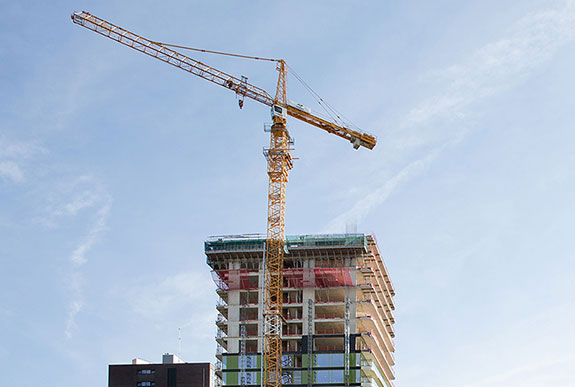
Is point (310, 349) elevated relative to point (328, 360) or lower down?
elevated

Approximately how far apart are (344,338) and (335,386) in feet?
36.5

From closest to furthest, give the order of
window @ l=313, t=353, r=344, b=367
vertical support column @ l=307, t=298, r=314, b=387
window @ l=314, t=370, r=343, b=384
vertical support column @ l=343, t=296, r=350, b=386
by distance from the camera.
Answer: vertical support column @ l=343, t=296, r=350, b=386, window @ l=314, t=370, r=343, b=384, vertical support column @ l=307, t=298, r=314, b=387, window @ l=313, t=353, r=344, b=367

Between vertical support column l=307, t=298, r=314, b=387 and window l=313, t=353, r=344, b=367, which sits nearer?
vertical support column l=307, t=298, r=314, b=387

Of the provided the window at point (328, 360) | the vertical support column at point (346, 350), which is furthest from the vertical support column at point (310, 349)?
the vertical support column at point (346, 350)

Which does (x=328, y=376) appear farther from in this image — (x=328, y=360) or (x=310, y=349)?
(x=310, y=349)

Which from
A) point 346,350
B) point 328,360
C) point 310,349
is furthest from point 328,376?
point 310,349

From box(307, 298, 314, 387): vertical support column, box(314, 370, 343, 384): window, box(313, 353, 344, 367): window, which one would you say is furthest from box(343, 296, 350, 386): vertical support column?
box(307, 298, 314, 387): vertical support column

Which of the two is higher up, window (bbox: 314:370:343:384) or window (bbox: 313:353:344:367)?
window (bbox: 313:353:344:367)

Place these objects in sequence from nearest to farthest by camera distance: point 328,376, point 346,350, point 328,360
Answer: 1. point 328,376
2. point 346,350
3. point 328,360

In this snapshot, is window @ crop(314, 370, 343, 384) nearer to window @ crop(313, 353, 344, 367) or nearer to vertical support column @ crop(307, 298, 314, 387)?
vertical support column @ crop(307, 298, 314, 387)

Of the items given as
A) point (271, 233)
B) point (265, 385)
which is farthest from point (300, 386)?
point (271, 233)

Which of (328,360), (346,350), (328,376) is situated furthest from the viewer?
(328,360)

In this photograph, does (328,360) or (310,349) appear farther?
(310,349)

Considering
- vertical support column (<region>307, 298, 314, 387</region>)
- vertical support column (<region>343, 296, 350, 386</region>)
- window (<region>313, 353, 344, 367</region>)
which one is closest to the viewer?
vertical support column (<region>343, 296, 350, 386</region>)
